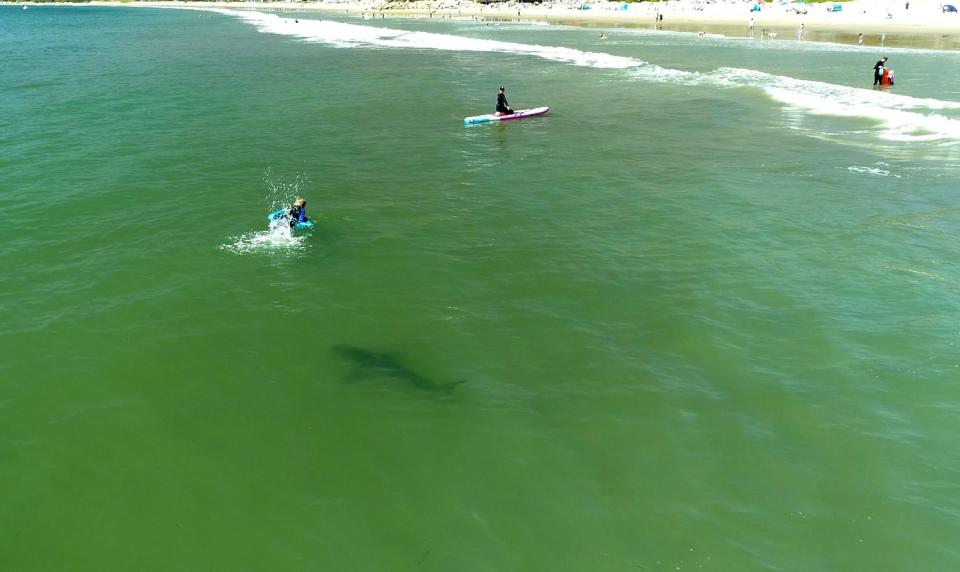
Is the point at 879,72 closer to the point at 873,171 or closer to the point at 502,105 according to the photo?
the point at 873,171

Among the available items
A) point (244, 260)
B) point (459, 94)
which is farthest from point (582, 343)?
point (459, 94)

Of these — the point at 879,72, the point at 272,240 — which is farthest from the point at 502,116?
the point at 879,72

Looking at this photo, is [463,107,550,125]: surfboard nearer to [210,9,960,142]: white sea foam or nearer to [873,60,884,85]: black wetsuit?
[210,9,960,142]: white sea foam

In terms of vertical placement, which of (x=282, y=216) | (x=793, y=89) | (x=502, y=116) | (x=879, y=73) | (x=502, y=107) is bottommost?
(x=282, y=216)

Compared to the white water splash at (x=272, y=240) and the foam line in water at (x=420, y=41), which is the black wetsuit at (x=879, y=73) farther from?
the white water splash at (x=272, y=240)

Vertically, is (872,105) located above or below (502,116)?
above

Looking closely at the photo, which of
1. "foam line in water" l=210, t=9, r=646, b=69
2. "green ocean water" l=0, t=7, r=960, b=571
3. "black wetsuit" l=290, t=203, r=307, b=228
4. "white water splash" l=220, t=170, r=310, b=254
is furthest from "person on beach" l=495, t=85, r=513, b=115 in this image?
"foam line in water" l=210, t=9, r=646, b=69

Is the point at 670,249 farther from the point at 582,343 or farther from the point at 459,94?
the point at 459,94
